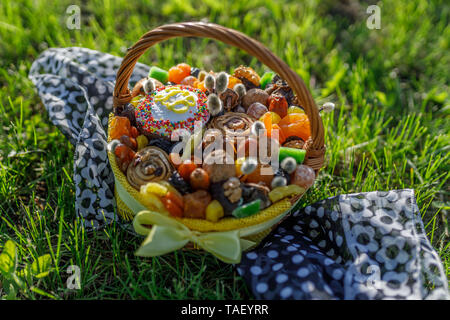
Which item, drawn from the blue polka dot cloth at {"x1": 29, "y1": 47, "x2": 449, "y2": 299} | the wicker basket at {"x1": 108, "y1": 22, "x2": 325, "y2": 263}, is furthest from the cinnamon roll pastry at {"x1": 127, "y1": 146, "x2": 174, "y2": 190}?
the blue polka dot cloth at {"x1": 29, "y1": 47, "x2": 449, "y2": 299}

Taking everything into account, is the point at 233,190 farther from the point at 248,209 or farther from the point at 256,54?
the point at 256,54

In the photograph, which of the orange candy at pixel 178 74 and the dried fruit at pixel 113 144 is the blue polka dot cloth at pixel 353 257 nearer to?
the dried fruit at pixel 113 144

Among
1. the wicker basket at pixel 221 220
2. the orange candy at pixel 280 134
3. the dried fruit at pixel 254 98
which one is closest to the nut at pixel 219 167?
the wicker basket at pixel 221 220

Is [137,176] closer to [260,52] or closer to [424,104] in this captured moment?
[260,52]

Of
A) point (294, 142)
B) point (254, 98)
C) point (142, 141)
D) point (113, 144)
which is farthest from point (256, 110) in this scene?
point (113, 144)

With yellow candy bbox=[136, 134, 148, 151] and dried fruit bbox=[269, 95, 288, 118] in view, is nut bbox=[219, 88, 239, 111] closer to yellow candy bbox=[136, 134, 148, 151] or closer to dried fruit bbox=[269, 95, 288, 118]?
dried fruit bbox=[269, 95, 288, 118]
